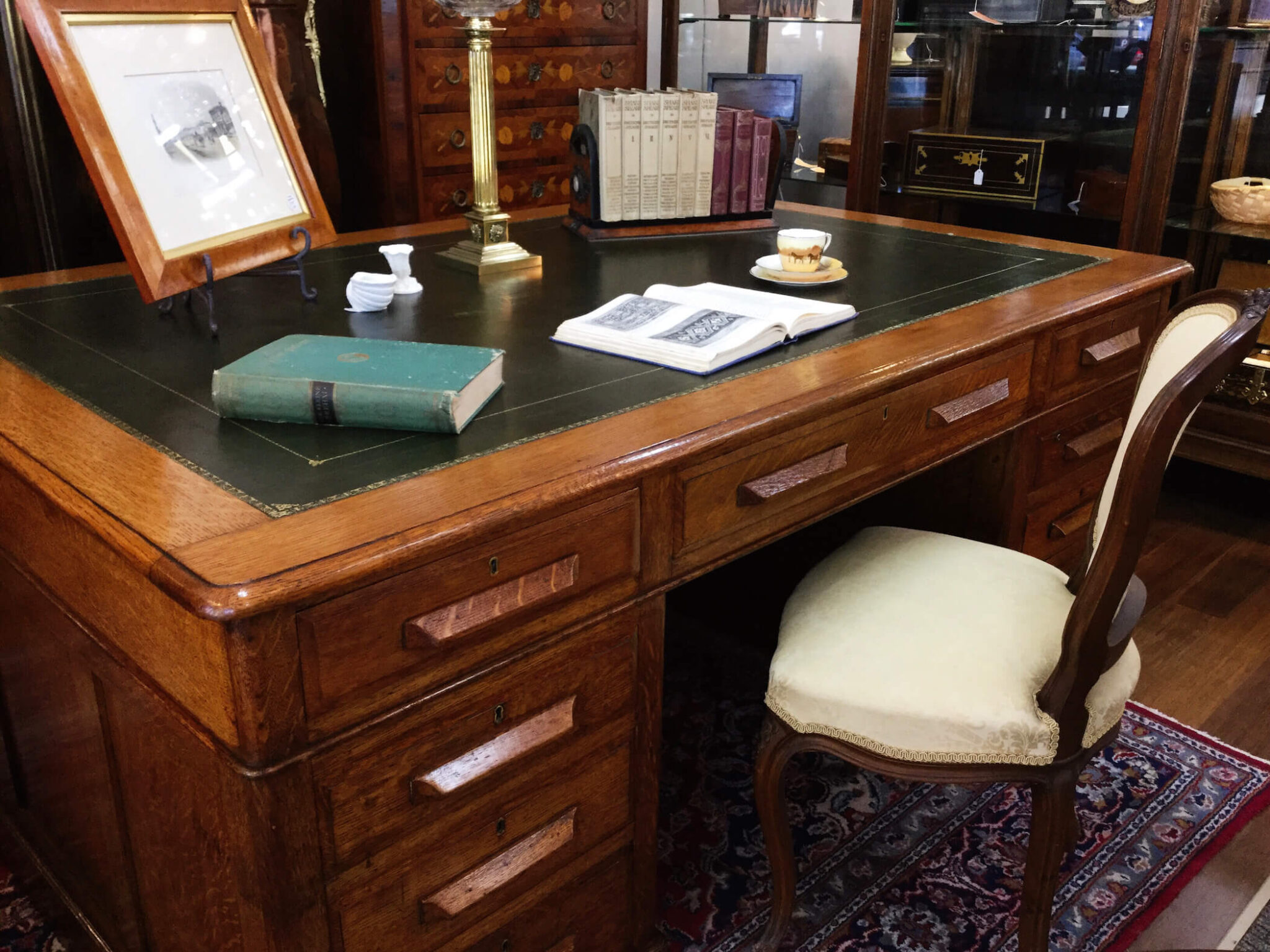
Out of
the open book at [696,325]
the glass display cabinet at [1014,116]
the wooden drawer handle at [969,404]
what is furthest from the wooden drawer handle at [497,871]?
the glass display cabinet at [1014,116]

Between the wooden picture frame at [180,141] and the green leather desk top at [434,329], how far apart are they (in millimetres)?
103

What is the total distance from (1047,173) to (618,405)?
2582 mm

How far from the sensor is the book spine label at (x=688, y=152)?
229cm

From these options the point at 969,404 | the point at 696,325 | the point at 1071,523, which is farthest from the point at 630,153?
the point at 1071,523

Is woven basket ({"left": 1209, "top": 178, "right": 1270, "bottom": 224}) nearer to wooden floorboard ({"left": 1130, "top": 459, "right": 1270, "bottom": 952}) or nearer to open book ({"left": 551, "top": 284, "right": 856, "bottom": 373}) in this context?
wooden floorboard ({"left": 1130, "top": 459, "right": 1270, "bottom": 952})

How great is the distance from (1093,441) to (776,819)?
1080 mm

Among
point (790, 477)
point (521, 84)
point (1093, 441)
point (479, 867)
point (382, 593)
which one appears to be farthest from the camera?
point (521, 84)

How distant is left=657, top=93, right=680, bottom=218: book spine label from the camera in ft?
7.47

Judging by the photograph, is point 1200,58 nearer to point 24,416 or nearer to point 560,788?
point 560,788

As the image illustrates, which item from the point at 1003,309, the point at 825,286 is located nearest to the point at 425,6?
the point at 825,286

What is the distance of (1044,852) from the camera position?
5.05 feet

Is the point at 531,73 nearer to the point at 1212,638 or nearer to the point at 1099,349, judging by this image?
the point at 1099,349

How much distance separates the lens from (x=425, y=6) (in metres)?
3.17

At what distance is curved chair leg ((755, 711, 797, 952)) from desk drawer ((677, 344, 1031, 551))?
1.00ft
